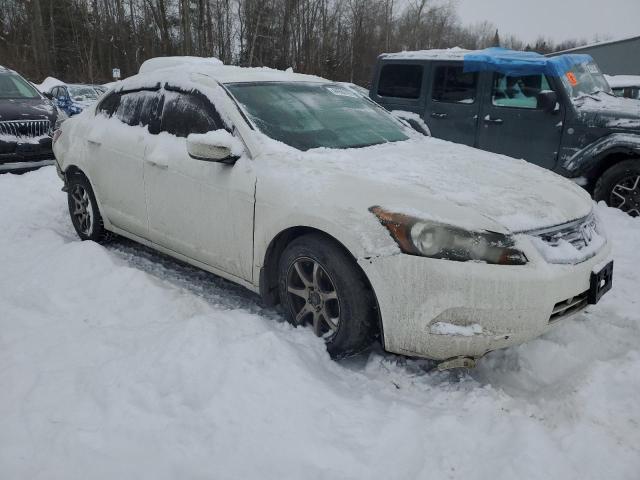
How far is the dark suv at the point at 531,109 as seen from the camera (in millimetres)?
5723

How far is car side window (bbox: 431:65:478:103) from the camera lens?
682cm

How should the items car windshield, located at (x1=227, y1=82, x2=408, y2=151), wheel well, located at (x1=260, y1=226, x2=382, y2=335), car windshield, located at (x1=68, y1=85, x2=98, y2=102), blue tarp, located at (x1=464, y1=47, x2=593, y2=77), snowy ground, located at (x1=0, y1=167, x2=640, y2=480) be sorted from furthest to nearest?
car windshield, located at (x1=68, y1=85, x2=98, y2=102), blue tarp, located at (x1=464, y1=47, x2=593, y2=77), car windshield, located at (x1=227, y1=82, x2=408, y2=151), wheel well, located at (x1=260, y1=226, x2=382, y2=335), snowy ground, located at (x1=0, y1=167, x2=640, y2=480)

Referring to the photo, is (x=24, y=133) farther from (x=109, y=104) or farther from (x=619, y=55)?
(x=619, y=55)

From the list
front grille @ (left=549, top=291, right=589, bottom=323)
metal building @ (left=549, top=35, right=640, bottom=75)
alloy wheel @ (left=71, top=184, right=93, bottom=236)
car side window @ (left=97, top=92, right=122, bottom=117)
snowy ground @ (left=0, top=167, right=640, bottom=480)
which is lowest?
snowy ground @ (left=0, top=167, right=640, bottom=480)

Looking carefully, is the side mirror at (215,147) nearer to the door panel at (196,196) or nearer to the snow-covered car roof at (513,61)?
the door panel at (196,196)

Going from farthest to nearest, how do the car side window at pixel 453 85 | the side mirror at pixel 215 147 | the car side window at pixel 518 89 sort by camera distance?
the car side window at pixel 453 85 → the car side window at pixel 518 89 → the side mirror at pixel 215 147

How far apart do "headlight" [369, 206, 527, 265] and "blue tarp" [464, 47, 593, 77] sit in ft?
15.2

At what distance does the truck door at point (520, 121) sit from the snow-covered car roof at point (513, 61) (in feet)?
0.27

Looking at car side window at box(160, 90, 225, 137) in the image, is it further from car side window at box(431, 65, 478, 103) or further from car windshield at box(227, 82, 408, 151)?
car side window at box(431, 65, 478, 103)

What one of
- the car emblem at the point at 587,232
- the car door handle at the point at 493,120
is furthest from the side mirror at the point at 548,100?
the car emblem at the point at 587,232

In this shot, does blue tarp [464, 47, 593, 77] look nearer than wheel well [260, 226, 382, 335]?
No

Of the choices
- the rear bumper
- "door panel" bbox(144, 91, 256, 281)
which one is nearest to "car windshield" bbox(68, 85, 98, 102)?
the rear bumper

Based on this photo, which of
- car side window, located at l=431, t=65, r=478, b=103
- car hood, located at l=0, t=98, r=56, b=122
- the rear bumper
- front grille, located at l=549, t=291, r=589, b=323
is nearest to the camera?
front grille, located at l=549, t=291, r=589, b=323

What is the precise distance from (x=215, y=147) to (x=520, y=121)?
15.1 ft
